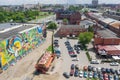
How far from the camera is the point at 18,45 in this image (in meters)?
40.5

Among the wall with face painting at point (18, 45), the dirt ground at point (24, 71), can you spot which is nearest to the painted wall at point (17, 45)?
A: the wall with face painting at point (18, 45)

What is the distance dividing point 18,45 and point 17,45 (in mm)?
422

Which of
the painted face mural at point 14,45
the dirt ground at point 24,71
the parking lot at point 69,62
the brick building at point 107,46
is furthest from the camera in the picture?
the brick building at point 107,46

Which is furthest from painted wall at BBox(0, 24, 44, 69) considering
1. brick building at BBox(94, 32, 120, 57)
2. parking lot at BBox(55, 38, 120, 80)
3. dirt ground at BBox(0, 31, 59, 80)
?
brick building at BBox(94, 32, 120, 57)

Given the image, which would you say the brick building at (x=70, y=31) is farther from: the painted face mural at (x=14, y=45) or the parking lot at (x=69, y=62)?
the painted face mural at (x=14, y=45)

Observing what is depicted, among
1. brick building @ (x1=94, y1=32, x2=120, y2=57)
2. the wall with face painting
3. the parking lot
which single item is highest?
the wall with face painting

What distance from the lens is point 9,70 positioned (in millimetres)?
35188

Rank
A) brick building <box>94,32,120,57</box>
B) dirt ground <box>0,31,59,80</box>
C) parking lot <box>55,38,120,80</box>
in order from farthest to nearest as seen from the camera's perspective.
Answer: brick building <box>94,32,120,57</box> → parking lot <box>55,38,120,80</box> → dirt ground <box>0,31,59,80</box>

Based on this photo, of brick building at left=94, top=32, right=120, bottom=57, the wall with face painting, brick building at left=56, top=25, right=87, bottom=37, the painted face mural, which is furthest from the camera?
brick building at left=56, top=25, right=87, bottom=37

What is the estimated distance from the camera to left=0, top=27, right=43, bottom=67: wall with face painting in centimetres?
3508

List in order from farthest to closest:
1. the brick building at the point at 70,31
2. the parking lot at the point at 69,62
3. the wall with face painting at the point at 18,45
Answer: the brick building at the point at 70,31 < the wall with face painting at the point at 18,45 < the parking lot at the point at 69,62

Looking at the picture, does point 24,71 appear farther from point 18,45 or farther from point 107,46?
point 107,46

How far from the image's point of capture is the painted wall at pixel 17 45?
35116 millimetres

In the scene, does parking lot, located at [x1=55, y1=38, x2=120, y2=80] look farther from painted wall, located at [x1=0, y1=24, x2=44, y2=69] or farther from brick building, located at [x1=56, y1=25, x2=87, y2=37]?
brick building, located at [x1=56, y1=25, x2=87, y2=37]
